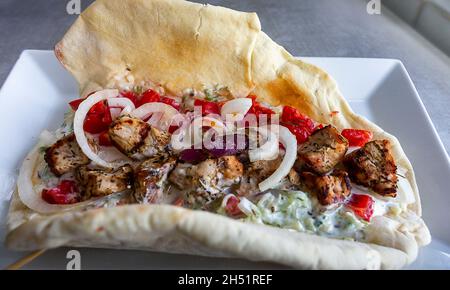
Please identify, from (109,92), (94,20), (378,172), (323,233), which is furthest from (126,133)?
(378,172)

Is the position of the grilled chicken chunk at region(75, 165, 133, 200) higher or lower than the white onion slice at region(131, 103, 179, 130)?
lower

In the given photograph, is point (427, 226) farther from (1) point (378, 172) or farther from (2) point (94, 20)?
(2) point (94, 20)

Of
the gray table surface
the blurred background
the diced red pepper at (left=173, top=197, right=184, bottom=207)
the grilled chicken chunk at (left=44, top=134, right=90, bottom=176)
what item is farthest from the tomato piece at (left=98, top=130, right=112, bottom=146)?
the blurred background

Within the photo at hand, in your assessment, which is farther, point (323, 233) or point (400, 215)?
point (400, 215)

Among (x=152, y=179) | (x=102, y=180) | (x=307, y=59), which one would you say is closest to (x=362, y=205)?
(x=152, y=179)

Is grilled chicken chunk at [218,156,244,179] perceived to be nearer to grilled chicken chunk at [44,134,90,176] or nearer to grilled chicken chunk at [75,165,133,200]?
grilled chicken chunk at [75,165,133,200]

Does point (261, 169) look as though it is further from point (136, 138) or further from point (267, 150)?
point (136, 138)
